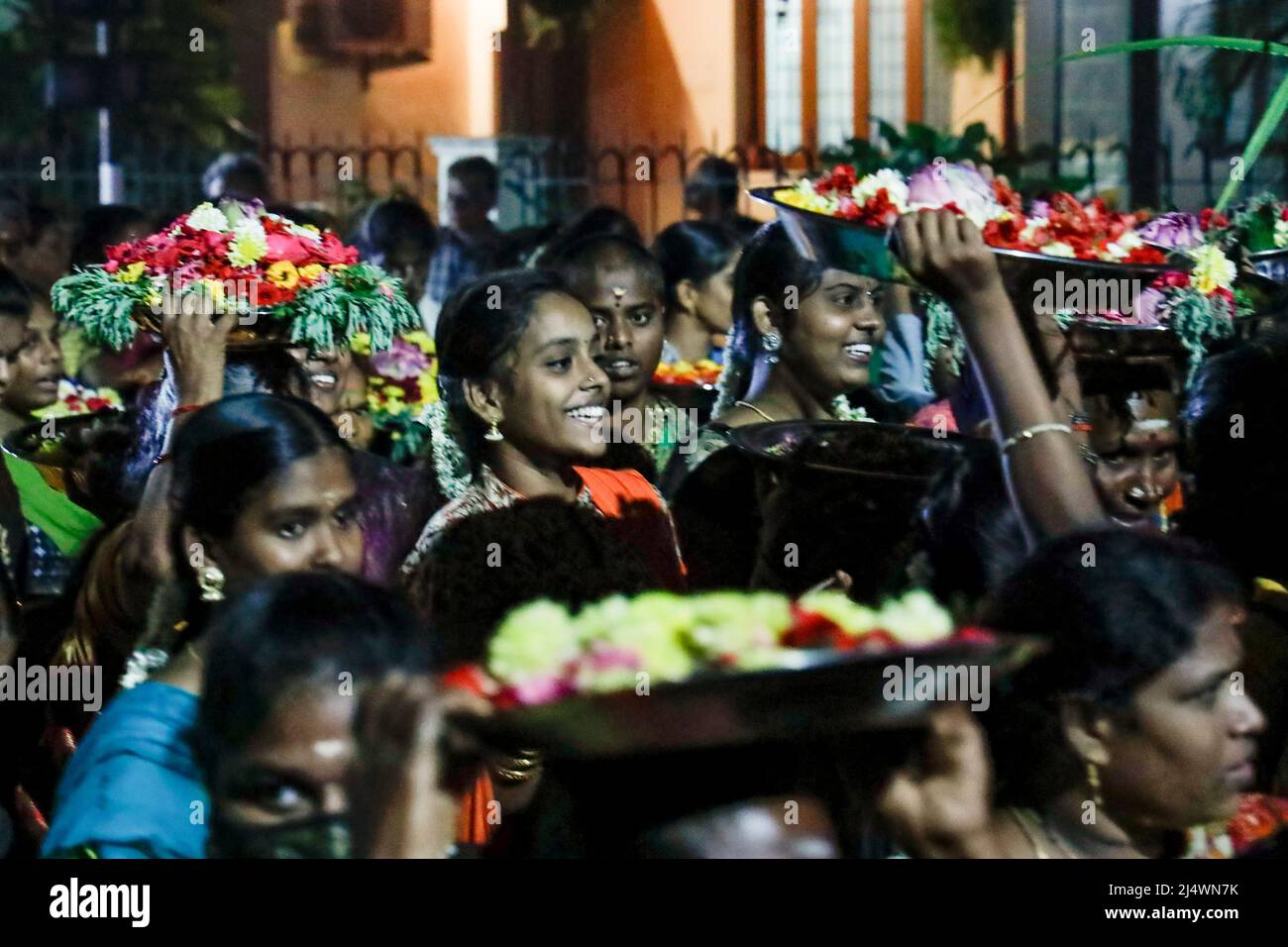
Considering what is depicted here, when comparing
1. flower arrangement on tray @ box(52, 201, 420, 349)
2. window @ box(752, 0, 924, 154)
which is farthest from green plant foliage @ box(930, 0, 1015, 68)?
flower arrangement on tray @ box(52, 201, 420, 349)

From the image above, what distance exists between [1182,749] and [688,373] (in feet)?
13.8

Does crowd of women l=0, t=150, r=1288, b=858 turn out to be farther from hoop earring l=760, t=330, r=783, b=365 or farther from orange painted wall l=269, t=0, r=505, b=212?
orange painted wall l=269, t=0, r=505, b=212

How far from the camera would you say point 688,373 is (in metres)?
6.91

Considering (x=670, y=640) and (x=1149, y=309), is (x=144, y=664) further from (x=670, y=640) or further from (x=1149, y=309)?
(x=1149, y=309)

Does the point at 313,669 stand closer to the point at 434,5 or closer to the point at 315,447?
the point at 315,447

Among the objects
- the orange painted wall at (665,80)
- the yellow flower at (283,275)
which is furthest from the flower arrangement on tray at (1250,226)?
the orange painted wall at (665,80)

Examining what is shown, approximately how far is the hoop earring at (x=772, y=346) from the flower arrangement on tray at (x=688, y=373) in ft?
3.14

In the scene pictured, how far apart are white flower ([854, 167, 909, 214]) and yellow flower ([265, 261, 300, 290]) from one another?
1366 mm

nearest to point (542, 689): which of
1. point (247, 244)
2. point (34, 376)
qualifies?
point (247, 244)

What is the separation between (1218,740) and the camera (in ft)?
9.21

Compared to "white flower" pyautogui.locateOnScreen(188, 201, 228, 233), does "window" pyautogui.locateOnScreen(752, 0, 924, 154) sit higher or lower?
higher

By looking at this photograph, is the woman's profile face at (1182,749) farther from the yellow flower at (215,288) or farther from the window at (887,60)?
the window at (887,60)

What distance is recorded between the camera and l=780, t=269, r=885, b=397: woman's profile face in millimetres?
5422

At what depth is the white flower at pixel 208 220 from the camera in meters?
4.81
